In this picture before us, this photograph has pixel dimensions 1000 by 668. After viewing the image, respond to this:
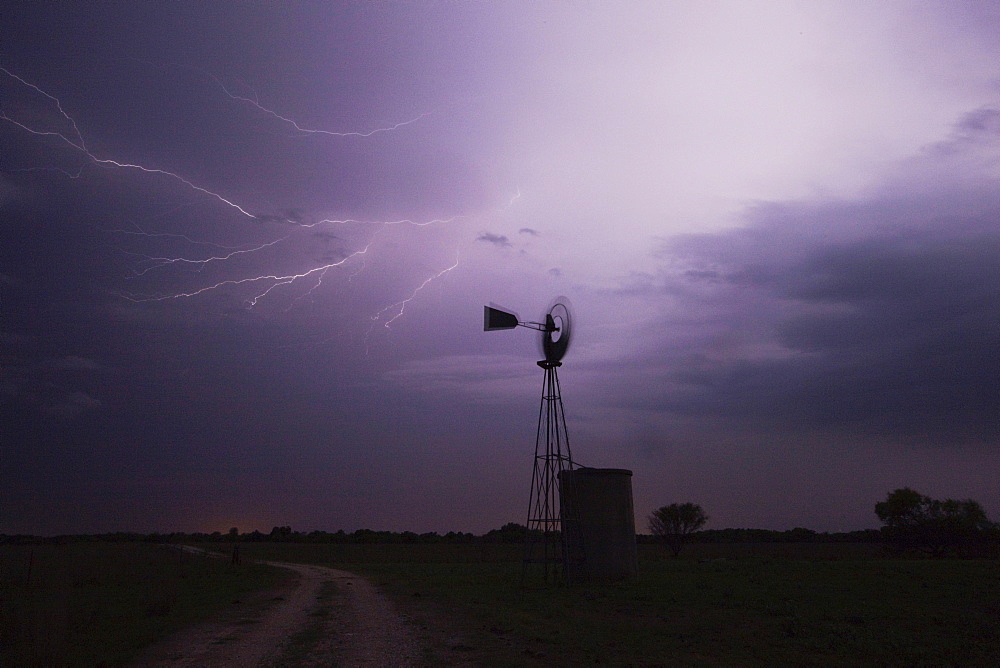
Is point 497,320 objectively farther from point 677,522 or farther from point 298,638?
point 677,522

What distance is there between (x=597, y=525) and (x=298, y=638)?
44.4 feet

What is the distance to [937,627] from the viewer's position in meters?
13.3

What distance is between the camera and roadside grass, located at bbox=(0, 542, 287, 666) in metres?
11.1

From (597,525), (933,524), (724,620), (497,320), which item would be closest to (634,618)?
(724,620)

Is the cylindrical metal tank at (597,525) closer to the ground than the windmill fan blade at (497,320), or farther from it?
closer to the ground

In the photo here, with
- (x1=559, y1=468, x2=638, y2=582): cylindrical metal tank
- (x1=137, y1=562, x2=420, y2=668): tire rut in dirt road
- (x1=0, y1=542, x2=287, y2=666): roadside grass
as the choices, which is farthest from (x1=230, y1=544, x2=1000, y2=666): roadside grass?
(x1=0, y1=542, x2=287, y2=666): roadside grass

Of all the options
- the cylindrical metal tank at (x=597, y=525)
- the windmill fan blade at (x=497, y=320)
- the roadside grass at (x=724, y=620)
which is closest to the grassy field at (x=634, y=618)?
the roadside grass at (x=724, y=620)

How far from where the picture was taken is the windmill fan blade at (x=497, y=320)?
24.3 metres

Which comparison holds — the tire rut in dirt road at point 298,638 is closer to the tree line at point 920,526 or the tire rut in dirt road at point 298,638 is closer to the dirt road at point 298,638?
the dirt road at point 298,638

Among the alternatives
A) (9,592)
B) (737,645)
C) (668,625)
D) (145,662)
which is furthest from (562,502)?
(9,592)

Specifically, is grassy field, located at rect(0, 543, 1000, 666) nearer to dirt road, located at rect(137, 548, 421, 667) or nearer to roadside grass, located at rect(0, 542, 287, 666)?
roadside grass, located at rect(0, 542, 287, 666)

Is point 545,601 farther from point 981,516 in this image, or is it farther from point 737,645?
point 981,516

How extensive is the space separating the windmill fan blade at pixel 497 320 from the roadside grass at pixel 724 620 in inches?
368

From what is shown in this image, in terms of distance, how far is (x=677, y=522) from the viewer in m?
61.2
